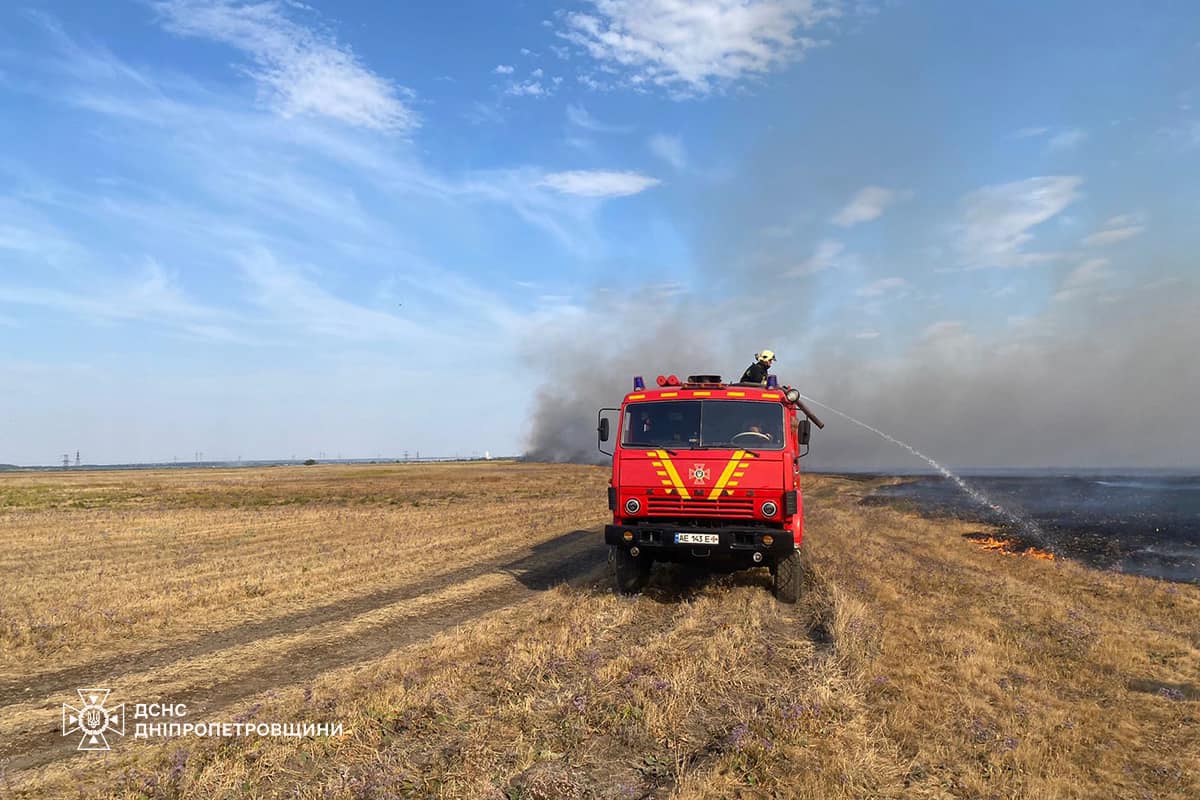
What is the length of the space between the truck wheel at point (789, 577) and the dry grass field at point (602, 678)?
35cm

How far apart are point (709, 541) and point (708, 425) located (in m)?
1.99

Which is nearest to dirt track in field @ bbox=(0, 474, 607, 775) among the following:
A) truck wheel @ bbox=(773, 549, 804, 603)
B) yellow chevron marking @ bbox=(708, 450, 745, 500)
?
yellow chevron marking @ bbox=(708, 450, 745, 500)

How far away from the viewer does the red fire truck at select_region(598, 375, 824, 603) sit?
414 inches

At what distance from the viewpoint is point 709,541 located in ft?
34.2

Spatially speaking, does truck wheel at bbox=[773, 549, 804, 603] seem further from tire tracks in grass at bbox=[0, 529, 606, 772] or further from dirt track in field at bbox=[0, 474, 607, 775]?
tire tracks in grass at bbox=[0, 529, 606, 772]

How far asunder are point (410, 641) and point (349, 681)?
197cm

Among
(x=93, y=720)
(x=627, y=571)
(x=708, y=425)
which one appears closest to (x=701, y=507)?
(x=708, y=425)

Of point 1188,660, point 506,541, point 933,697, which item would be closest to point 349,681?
point 933,697

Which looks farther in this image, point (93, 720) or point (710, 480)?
point (710, 480)

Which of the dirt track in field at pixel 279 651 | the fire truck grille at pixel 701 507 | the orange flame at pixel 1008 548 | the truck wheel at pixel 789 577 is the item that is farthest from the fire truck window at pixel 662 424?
the orange flame at pixel 1008 548

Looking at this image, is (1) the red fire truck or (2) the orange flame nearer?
(1) the red fire truck

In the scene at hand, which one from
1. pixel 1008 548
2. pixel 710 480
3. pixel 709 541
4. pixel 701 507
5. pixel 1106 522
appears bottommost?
pixel 1106 522

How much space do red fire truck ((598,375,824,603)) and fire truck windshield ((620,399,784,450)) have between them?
0.02m

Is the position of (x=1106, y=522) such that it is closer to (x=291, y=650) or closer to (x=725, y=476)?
(x=725, y=476)
